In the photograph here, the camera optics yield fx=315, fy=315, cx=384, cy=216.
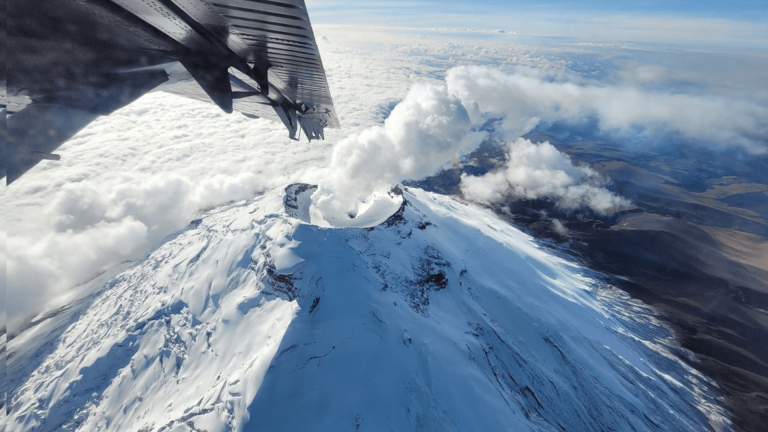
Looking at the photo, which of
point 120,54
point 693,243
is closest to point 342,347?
point 120,54

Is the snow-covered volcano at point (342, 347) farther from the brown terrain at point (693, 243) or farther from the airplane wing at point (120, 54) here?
the airplane wing at point (120, 54)

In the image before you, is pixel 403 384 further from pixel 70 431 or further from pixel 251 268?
pixel 70 431

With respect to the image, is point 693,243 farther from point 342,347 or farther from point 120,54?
point 120,54

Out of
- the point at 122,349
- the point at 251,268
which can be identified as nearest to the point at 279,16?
the point at 251,268

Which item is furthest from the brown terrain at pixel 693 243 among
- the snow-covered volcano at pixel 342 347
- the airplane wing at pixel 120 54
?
the airplane wing at pixel 120 54

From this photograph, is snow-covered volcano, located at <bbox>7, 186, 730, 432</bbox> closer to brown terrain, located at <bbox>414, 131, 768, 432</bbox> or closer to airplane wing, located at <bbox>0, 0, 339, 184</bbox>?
brown terrain, located at <bbox>414, 131, 768, 432</bbox>

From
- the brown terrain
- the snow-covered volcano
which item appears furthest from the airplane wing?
the brown terrain
